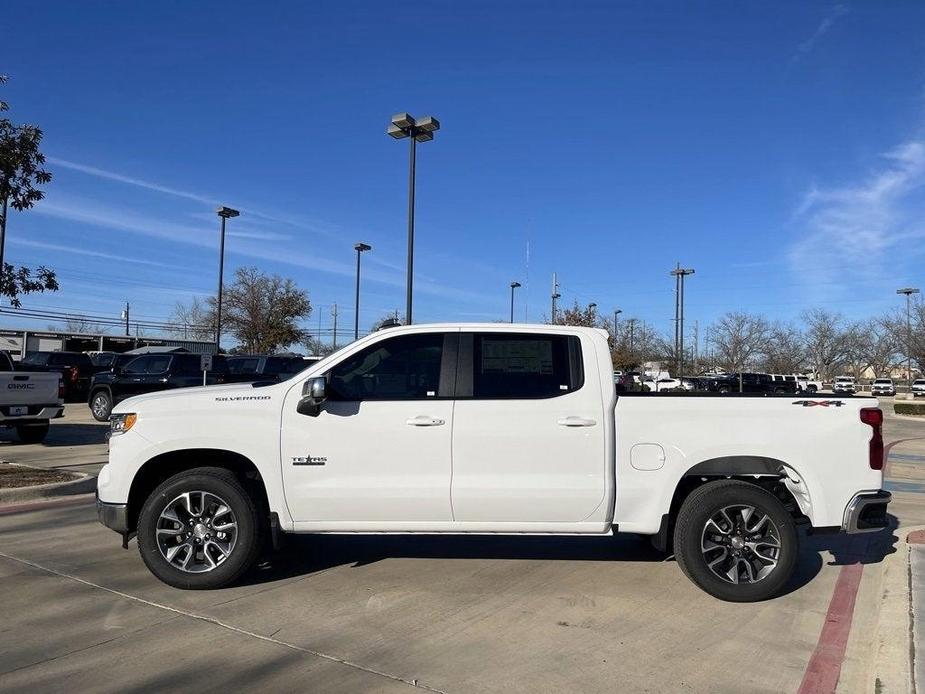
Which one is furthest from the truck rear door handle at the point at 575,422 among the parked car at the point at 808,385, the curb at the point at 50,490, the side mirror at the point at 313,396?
the parked car at the point at 808,385

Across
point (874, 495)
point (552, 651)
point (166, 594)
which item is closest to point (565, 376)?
point (552, 651)

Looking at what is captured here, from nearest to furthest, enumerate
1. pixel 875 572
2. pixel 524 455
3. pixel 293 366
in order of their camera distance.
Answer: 1. pixel 524 455
2. pixel 875 572
3. pixel 293 366

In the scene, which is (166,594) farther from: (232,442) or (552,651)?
(552,651)

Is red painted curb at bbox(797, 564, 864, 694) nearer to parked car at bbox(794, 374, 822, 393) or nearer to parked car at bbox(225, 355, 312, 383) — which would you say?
parked car at bbox(225, 355, 312, 383)

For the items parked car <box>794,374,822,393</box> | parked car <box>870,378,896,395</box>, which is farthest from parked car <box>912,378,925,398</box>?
parked car <box>794,374,822,393</box>

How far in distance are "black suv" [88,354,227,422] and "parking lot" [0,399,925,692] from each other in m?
12.9

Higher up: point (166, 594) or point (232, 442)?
point (232, 442)

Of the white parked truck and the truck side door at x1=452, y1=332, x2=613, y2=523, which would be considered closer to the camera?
the truck side door at x1=452, y1=332, x2=613, y2=523

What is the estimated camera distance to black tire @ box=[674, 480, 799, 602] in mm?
5145

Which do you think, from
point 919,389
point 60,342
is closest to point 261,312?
point 60,342

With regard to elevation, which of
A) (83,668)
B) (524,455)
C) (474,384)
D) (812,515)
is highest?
(474,384)

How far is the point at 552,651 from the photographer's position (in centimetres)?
435

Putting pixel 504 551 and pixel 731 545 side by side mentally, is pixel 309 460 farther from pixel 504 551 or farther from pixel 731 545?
pixel 731 545

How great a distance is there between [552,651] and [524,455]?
1324 millimetres
